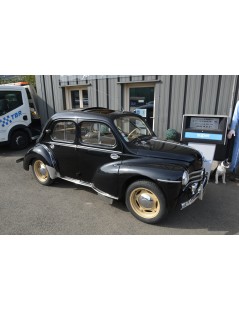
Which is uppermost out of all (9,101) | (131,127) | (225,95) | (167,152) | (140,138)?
(225,95)

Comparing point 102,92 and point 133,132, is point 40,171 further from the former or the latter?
point 102,92

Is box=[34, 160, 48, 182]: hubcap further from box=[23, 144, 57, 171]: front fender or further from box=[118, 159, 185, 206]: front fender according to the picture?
box=[118, 159, 185, 206]: front fender

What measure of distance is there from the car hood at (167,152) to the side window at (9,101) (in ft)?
18.5

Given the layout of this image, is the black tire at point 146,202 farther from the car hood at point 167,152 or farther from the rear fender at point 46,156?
the rear fender at point 46,156

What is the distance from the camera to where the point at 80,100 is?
782 cm

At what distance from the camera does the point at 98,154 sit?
329cm

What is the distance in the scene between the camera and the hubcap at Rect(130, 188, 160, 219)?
288cm

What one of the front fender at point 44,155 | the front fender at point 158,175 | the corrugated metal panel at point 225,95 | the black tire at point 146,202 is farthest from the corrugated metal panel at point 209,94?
the front fender at point 44,155

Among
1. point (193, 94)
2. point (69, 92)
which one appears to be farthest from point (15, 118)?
point (193, 94)

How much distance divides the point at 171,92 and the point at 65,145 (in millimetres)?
3838

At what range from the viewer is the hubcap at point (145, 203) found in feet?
9.45

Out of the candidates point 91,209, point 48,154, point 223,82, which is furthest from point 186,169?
point 223,82
